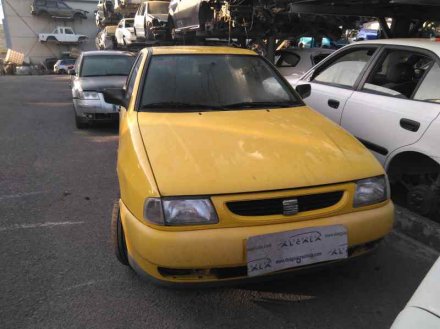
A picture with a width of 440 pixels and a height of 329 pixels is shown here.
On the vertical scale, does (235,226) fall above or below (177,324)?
above

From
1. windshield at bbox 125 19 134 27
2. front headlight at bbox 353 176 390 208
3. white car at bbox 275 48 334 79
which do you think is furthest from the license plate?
windshield at bbox 125 19 134 27

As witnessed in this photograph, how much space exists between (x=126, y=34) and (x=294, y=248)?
721 inches

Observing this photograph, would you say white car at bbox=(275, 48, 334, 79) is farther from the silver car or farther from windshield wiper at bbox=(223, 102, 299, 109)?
windshield wiper at bbox=(223, 102, 299, 109)

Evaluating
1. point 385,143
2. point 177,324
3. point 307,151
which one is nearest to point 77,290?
point 177,324

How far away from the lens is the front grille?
2299mm

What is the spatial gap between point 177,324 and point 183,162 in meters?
0.94

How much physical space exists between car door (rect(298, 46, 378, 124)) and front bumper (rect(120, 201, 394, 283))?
2108mm

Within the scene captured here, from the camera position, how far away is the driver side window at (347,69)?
4.30m

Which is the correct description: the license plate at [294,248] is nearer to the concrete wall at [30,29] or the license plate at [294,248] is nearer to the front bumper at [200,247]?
the front bumper at [200,247]

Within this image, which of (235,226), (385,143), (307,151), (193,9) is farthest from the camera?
(193,9)

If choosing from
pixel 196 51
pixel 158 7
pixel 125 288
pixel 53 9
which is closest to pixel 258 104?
pixel 196 51

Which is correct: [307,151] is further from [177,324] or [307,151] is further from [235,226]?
[177,324]

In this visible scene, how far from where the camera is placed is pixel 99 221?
3795mm

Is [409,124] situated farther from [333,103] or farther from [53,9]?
[53,9]
